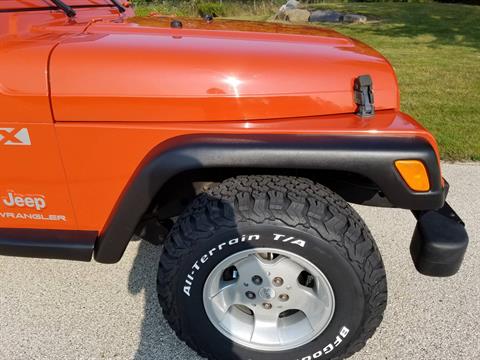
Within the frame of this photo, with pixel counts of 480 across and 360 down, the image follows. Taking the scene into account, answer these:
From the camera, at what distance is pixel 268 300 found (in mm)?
1808

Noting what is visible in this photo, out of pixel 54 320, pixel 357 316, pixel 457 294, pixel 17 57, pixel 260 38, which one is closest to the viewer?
pixel 17 57

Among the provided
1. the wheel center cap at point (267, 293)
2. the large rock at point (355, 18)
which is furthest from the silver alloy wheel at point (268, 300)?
the large rock at point (355, 18)

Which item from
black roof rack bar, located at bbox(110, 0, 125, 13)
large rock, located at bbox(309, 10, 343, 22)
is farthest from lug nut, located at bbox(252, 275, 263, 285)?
large rock, located at bbox(309, 10, 343, 22)

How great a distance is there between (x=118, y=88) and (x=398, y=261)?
1.93 metres

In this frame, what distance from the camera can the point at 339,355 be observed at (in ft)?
5.89

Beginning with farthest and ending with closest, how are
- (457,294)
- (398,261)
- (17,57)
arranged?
(398,261) < (457,294) < (17,57)

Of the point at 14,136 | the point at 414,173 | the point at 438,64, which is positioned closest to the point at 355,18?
the point at 438,64

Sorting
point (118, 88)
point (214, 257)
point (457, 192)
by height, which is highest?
point (118, 88)

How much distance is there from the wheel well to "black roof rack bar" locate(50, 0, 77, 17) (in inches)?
43.9

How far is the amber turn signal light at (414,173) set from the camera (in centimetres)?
153

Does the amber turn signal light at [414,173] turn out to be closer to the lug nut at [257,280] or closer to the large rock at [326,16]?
the lug nut at [257,280]

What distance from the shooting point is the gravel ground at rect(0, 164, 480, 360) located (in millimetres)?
1998

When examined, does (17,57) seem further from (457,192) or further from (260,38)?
(457,192)

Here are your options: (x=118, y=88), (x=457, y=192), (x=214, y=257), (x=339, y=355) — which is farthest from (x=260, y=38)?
(x=457, y=192)
